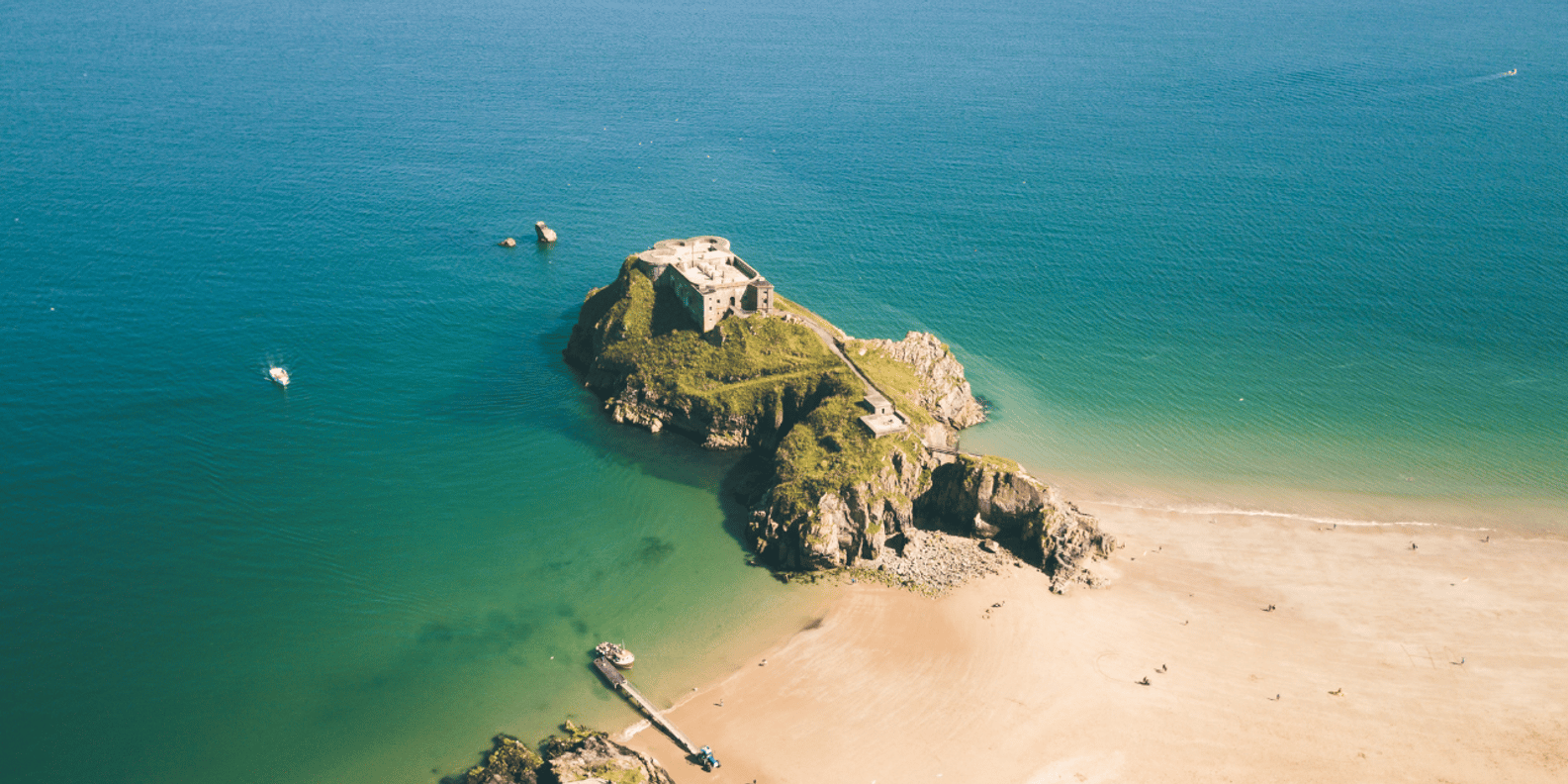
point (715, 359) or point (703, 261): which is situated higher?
point (703, 261)

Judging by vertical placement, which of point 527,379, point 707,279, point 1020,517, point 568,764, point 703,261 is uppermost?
point 703,261

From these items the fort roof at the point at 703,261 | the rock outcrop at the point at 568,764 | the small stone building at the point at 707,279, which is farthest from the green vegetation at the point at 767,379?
the rock outcrop at the point at 568,764

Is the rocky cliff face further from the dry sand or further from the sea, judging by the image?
the dry sand

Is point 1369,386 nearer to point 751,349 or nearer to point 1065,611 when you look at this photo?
point 1065,611

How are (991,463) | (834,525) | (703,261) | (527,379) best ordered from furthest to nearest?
(527,379)
(703,261)
(991,463)
(834,525)

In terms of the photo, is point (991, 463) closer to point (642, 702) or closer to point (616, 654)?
point (616, 654)

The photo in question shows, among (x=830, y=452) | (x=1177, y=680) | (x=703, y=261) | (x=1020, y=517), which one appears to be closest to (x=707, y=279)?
(x=703, y=261)
